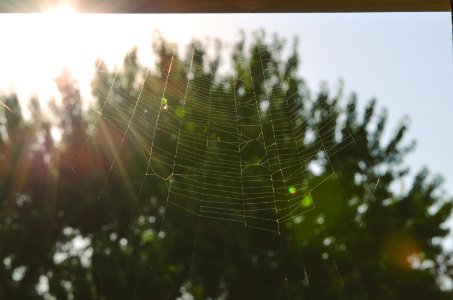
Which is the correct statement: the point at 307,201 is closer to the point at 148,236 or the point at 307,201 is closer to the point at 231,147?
the point at 231,147

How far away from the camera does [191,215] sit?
352 inches

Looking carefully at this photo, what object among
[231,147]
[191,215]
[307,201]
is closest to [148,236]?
[191,215]

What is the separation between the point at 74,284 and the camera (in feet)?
27.3

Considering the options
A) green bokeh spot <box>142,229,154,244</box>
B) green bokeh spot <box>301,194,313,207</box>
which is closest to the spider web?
green bokeh spot <box>301,194,313,207</box>

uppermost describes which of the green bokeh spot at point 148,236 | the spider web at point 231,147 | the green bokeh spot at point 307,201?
the spider web at point 231,147

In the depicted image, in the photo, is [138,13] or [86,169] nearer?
[138,13]

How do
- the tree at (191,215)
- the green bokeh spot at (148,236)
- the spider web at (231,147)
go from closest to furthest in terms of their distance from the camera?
the spider web at (231,147) < the tree at (191,215) < the green bokeh spot at (148,236)

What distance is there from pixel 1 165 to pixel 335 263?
802 cm

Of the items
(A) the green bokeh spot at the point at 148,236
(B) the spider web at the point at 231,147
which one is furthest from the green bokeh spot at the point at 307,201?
(A) the green bokeh spot at the point at 148,236

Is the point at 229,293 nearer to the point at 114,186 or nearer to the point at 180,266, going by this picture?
the point at 180,266

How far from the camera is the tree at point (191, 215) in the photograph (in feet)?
26.0

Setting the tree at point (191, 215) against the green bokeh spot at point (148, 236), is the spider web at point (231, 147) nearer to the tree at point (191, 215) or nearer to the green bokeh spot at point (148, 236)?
the tree at point (191, 215)

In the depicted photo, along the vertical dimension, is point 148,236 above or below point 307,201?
below

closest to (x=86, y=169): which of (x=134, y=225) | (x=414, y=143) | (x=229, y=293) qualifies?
(x=134, y=225)
